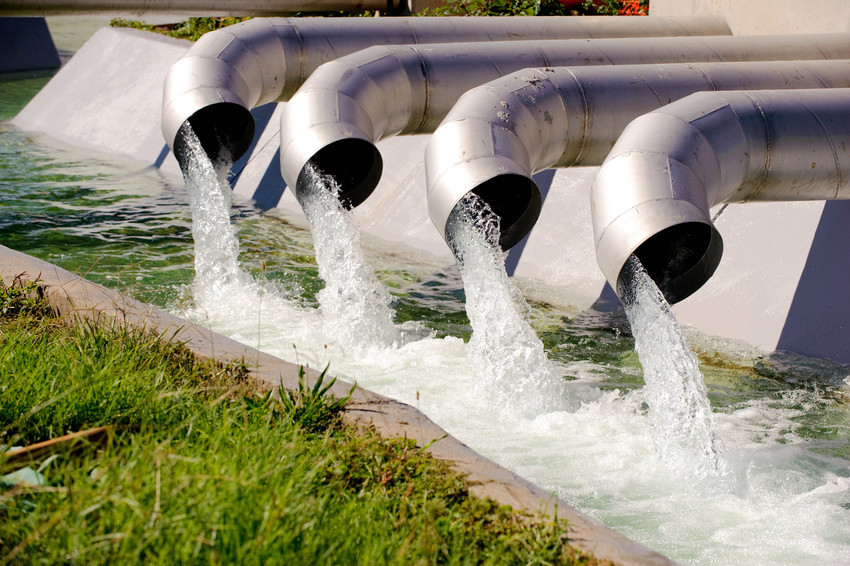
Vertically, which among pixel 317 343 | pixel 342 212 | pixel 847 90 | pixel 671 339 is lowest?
pixel 317 343

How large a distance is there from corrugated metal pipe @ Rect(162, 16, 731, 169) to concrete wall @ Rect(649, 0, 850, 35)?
0.81m

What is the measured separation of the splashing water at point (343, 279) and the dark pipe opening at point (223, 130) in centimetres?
163

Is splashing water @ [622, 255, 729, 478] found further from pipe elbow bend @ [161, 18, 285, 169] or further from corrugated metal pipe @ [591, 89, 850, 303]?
pipe elbow bend @ [161, 18, 285, 169]

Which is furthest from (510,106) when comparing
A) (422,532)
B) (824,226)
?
(422,532)

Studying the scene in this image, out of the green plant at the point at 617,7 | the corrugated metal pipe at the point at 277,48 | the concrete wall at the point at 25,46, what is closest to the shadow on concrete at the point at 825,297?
the corrugated metal pipe at the point at 277,48

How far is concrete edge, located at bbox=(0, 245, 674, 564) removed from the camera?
2.82 meters

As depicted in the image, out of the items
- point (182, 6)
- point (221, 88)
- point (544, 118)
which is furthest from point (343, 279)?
point (182, 6)

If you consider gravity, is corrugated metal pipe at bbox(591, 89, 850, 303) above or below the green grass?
above

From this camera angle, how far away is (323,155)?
711 cm

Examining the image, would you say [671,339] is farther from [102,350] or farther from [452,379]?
[102,350]

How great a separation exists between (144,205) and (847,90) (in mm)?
7750

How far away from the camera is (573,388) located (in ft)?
18.9

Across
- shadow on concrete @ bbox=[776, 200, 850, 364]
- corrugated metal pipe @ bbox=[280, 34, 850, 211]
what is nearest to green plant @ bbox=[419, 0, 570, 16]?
corrugated metal pipe @ bbox=[280, 34, 850, 211]

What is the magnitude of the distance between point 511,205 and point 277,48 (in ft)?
9.49
